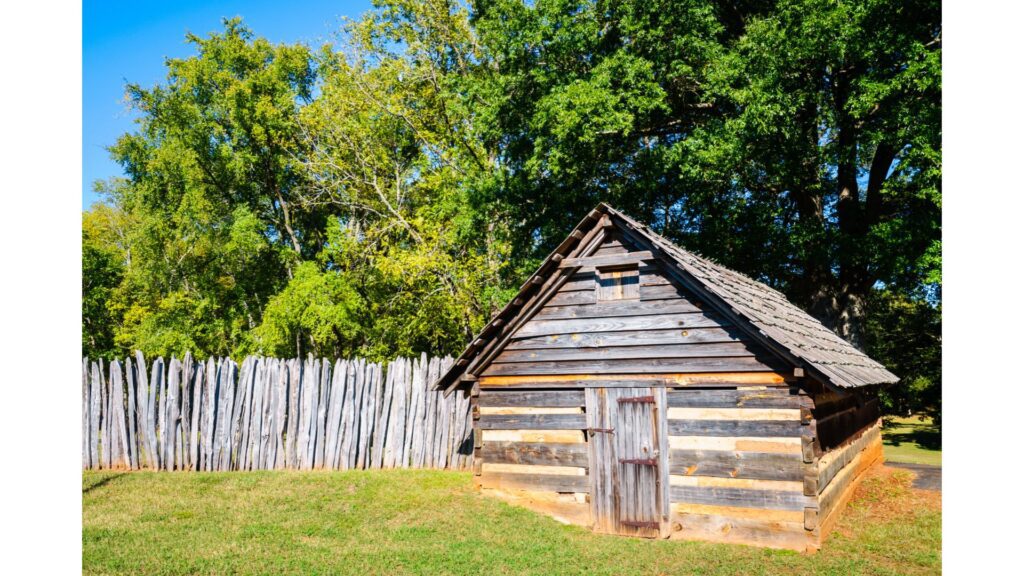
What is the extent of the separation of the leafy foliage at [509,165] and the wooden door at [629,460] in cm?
852

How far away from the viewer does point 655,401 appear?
34.9 feet

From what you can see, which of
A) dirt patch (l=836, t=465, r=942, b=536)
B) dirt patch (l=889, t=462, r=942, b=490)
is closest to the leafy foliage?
dirt patch (l=889, t=462, r=942, b=490)

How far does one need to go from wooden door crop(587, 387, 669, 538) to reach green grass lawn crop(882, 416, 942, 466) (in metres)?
10.9

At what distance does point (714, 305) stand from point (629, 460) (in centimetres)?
277

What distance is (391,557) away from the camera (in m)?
9.13

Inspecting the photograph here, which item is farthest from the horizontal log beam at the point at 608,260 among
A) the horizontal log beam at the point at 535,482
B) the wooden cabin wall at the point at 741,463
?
the horizontal log beam at the point at 535,482

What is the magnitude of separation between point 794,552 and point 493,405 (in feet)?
17.4

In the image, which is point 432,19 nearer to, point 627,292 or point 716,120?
point 716,120

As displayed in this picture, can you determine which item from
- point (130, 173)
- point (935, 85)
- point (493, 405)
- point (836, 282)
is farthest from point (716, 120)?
point (130, 173)

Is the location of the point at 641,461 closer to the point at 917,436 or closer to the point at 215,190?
the point at 917,436

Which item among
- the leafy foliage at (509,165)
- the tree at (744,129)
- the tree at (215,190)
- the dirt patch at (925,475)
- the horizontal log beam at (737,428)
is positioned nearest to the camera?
the horizontal log beam at (737,428)

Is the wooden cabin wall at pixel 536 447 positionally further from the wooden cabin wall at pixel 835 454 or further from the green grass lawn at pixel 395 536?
the wooden cabin wall at pixel 835 454

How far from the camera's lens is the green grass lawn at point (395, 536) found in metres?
8.74

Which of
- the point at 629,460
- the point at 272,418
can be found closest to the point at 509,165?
the point at 272,418
